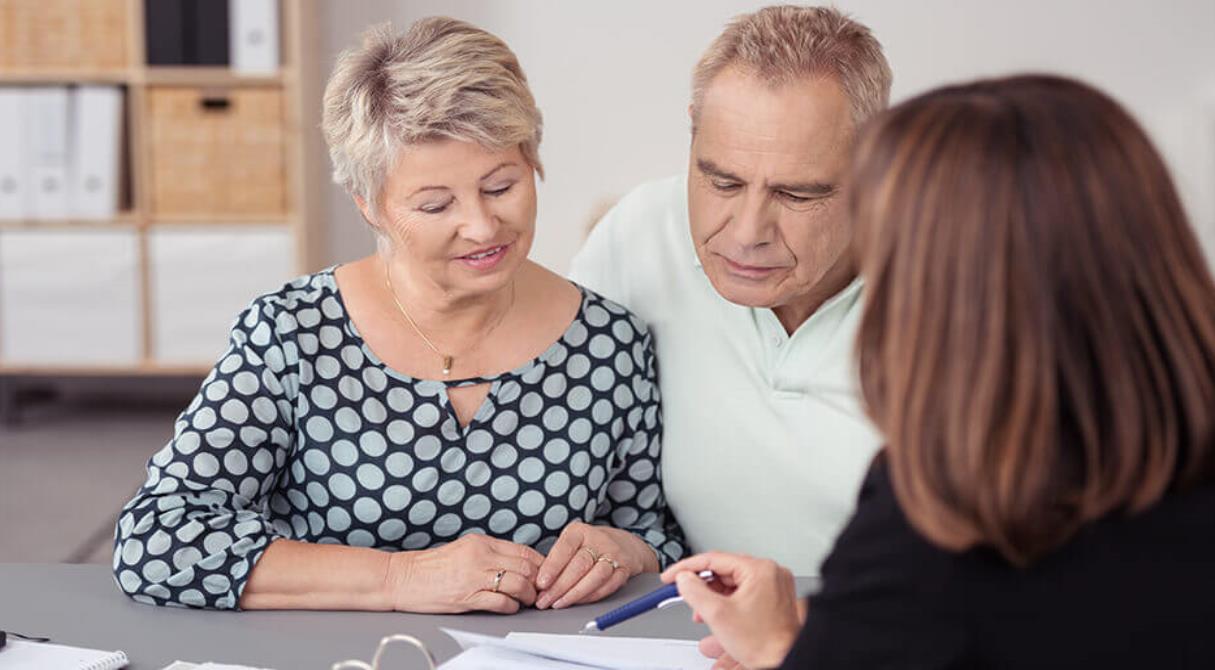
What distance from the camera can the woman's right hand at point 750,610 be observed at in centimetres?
116

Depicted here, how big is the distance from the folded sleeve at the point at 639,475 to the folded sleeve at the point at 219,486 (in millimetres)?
417

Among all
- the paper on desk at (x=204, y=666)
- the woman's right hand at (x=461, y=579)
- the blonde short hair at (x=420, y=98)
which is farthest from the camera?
the blonde short hair at (x=420, y=98)

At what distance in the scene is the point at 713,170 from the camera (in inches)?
66.0

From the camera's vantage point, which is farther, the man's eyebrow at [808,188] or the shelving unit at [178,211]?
the shelving unit at [178,211]

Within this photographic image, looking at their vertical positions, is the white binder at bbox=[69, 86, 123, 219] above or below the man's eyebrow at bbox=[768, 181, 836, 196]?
below

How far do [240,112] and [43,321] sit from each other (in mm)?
971

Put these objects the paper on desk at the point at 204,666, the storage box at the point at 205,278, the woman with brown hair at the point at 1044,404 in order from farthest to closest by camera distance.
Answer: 1. the storage box at the point at 205,278
2. the paper on desk at the point at 204,666
3. the woman with brown hair at the point at 1044,404

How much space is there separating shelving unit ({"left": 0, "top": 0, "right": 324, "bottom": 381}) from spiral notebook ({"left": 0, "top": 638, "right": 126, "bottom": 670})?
3.25m

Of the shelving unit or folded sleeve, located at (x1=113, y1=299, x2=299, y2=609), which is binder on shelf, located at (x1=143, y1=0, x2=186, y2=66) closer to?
the shelving unit

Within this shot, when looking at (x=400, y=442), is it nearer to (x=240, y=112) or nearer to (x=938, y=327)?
(x=938, y=327)

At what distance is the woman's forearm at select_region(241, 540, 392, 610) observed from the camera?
4.75 ft

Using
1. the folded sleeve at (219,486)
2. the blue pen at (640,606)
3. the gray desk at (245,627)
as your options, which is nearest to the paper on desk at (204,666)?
the gray desk at (245,627)

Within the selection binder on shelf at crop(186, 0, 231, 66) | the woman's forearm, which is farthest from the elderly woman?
binder on shelf at crop(186, 0, 231, 66)

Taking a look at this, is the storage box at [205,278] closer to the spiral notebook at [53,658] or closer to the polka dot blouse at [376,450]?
the polka dot blouse at [376,450]
